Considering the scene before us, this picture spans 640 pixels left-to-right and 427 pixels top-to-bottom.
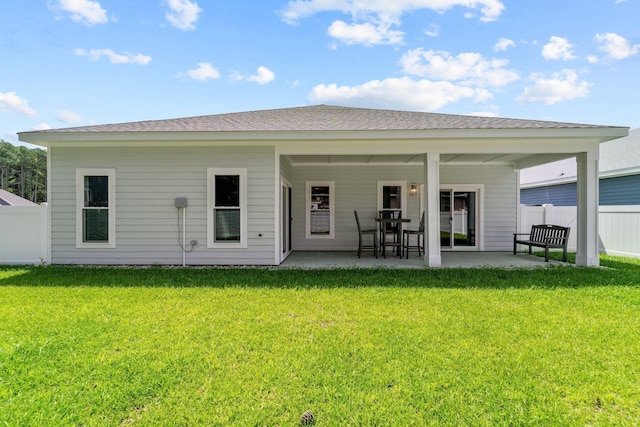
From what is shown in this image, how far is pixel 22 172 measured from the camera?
46000mm

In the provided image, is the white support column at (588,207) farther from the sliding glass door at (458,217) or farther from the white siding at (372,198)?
the sliding glass door at (458,217)

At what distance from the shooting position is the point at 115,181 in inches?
278

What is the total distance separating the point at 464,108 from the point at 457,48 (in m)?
2.44

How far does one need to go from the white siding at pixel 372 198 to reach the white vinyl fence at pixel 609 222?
560 mm

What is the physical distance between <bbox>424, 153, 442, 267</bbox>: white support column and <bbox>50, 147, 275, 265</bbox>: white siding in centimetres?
318

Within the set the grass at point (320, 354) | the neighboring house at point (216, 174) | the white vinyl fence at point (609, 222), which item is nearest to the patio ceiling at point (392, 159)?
the neighboring house at point (216, 174)

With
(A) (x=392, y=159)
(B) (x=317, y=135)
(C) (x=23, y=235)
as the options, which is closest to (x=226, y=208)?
(B) (x=317, y=135)

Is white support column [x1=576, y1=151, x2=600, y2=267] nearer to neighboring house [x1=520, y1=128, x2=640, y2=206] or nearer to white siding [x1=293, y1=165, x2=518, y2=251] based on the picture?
white siding [x1=293, y1=165, x2=518, y2=251]

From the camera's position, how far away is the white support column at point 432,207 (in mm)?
6926

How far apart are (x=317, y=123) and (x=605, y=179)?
10.4 m

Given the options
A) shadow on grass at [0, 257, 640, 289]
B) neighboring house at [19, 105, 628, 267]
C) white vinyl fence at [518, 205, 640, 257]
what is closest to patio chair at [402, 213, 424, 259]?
neighboring house at [19, 105, 628, 267]

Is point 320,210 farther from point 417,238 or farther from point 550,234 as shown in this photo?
point 550,234

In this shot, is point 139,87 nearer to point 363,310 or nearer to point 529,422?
point 363,310

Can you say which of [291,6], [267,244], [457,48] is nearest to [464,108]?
[457,48]
